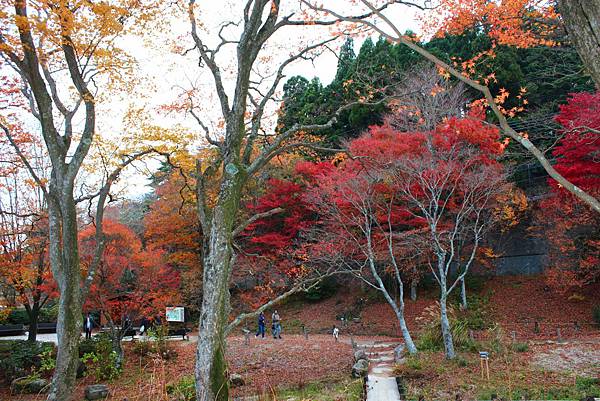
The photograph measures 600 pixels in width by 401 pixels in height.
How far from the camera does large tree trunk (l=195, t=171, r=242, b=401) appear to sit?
476 centimetres

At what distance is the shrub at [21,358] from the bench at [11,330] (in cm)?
926

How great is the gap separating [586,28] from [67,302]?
665cm

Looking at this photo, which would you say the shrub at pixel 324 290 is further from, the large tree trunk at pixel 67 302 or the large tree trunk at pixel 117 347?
the large tree trunk at pixel 67 302

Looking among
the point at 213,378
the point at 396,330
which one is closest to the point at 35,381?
the point at 213,378

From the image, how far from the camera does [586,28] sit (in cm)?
175

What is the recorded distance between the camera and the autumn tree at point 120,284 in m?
13.6

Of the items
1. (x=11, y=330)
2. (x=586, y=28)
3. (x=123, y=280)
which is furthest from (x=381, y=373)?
(x=11, y=330)

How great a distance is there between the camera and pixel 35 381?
11.7 metres

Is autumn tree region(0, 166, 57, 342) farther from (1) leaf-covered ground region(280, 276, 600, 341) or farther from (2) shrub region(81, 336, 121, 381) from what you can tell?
(1) leaf-covered ground region(280, 276, 600, 341)

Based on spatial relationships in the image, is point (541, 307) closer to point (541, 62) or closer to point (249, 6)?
point (541, 62)

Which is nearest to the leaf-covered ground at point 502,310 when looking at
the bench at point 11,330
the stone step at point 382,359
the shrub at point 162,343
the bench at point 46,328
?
the stone step at point 382,359

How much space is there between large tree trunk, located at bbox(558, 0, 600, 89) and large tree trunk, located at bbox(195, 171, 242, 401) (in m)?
4.00

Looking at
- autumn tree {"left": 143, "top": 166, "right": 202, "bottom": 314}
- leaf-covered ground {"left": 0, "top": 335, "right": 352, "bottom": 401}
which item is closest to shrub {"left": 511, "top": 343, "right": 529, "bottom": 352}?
leaf-covered ground {"left": 0, "top": 335, "right": 352, "bottom": 401}

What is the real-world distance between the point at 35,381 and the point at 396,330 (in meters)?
13.2
